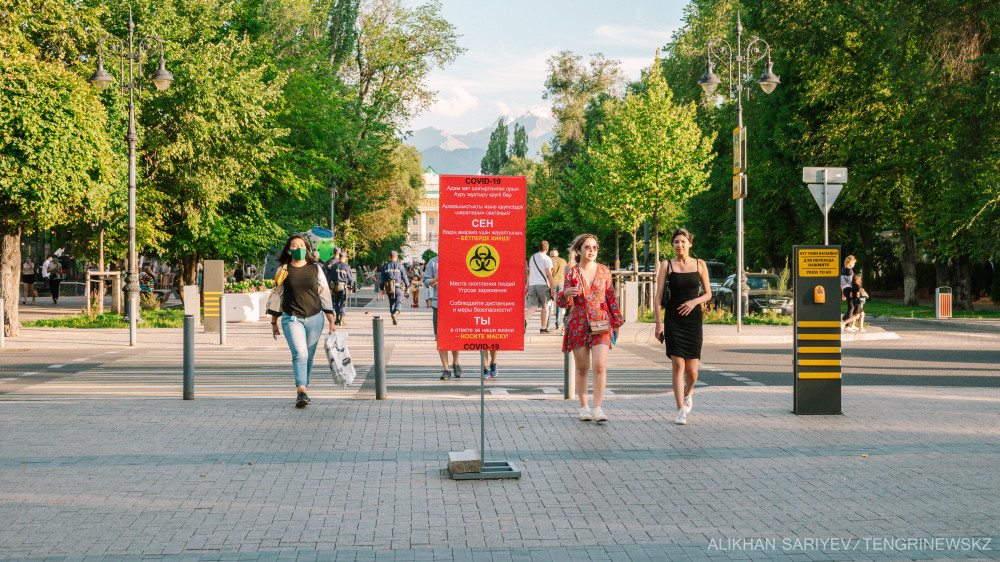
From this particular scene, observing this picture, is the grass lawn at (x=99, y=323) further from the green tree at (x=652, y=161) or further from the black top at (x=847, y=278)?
the black top at (x=847, y=278)

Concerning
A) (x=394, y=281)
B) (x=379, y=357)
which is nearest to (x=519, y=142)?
(x=394, y=281)

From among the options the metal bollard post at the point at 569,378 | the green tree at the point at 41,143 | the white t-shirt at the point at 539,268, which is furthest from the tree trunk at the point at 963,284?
the green tree at the point at 41,143

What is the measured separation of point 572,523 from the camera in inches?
224

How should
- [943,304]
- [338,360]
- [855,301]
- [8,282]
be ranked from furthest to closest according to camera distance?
1. [943,304]
2. [855,301]
3. [8,282]
4. [338,360]

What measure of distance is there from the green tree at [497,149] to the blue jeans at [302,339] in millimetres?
112157

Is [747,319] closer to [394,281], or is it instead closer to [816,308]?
[394,281]

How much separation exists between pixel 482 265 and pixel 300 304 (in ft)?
12.7

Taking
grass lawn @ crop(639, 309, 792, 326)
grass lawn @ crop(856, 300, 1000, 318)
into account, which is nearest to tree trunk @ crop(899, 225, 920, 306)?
grass lawn @ crop(856, 300, 1000, 318)

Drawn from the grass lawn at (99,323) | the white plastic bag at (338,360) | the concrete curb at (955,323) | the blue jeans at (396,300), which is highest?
the blue jeans at (396,300)

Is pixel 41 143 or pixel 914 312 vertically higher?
pixel 41 143

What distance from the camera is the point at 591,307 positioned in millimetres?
9258

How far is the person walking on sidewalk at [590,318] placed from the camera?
30.3ft

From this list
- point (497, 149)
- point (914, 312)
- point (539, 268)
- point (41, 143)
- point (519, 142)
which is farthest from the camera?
point (497, 149)

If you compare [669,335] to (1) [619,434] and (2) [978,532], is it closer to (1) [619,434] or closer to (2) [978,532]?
(1) [619,434]
